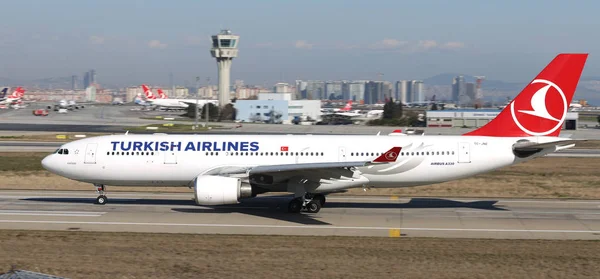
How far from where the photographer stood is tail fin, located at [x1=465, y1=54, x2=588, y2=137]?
28.9 metres

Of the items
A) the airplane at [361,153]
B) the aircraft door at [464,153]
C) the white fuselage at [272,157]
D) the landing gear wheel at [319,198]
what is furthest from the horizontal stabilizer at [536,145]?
the landing gear wheel at [319,198]

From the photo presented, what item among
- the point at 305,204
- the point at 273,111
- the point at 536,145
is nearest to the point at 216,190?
the point at 305,204

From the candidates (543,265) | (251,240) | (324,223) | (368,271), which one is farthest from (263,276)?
(324,223)

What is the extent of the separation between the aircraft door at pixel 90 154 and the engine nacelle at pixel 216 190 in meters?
5.59

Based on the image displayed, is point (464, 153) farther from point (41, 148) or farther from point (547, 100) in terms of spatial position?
point (41, 148)

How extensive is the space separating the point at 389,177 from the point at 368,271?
11.5 metres

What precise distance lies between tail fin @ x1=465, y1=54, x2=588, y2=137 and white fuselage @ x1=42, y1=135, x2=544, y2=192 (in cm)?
65

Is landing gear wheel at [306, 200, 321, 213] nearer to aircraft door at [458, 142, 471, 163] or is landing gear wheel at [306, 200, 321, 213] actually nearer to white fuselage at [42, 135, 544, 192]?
white fuselage at [42, 135, 544, 192]

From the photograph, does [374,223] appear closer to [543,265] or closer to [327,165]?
[327,165]

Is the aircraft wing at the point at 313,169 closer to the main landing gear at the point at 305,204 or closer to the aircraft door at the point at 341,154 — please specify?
the main landing gear at the point at 305,204

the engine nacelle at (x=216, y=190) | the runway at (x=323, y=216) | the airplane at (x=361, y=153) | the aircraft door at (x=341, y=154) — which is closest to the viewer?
the runway at (x=323, y=216)

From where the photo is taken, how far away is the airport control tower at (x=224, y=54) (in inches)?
7446

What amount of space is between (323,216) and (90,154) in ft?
33.8

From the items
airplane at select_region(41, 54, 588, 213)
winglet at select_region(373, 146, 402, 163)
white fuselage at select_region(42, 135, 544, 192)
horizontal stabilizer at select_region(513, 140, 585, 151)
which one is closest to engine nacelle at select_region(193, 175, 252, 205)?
airplane at select_region(41, 54, 588, 213)
